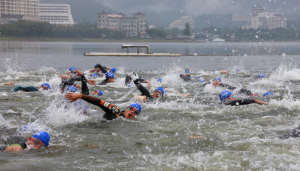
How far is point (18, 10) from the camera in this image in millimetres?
180250

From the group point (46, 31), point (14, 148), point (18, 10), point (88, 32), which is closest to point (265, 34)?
point (88, 32)

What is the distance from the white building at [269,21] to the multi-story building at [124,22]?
2422 inches

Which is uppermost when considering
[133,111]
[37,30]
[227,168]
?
[37,30]

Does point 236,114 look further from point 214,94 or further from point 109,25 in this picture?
point 109,25

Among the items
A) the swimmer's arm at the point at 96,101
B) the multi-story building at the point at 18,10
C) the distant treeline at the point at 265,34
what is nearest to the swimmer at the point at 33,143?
the swimmer's arm at the point at 96,101

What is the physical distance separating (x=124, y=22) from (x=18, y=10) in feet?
192

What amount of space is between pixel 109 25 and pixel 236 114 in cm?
18724

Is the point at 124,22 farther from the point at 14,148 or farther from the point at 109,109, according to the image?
the point at 14,148

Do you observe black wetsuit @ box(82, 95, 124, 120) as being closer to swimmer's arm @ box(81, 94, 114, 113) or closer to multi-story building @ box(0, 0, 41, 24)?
swimmer's arm @ box(81, 94, 114, 113)

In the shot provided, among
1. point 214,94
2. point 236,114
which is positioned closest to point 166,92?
point 214,94

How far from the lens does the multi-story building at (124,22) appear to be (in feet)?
609

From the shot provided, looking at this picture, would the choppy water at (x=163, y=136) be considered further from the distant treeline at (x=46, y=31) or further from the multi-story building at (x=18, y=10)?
the multi-story building at (x=18, y=10)

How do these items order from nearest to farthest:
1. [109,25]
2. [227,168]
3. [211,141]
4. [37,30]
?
[227,168] < [211,141] < [37,30] < [109,25]

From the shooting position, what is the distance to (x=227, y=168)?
6.46 metres
